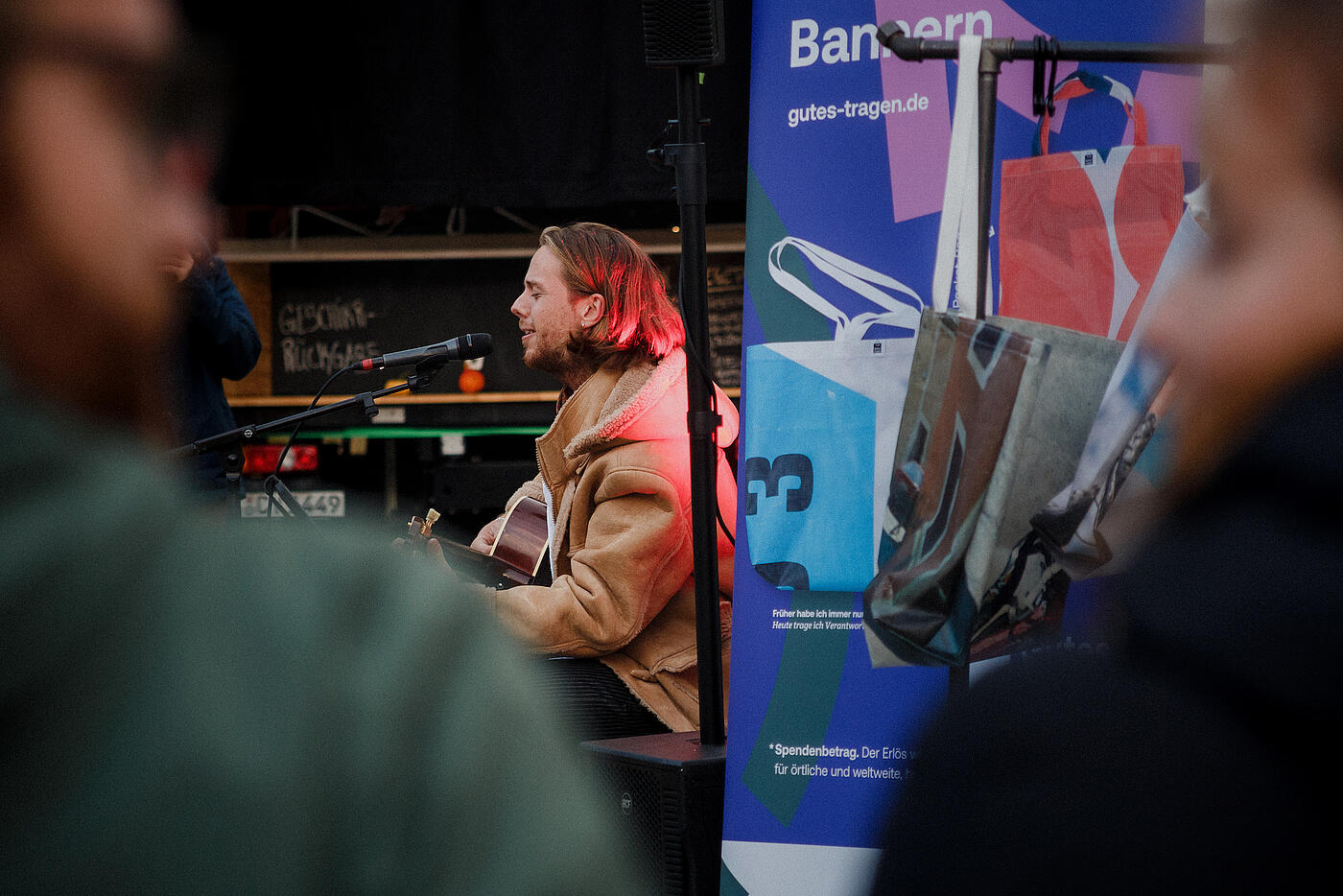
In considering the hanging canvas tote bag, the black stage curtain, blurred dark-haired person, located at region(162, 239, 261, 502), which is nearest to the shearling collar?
the black stage curtain

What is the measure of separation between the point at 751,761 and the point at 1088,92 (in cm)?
117

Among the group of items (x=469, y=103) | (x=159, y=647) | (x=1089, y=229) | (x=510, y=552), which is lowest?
(x=510, y=552)

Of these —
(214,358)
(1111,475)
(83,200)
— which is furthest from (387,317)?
(83,200)

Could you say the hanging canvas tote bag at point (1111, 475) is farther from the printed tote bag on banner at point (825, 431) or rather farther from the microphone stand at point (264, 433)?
the microphone stand at point (264, 433)

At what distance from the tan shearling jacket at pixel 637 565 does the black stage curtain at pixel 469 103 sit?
94cm

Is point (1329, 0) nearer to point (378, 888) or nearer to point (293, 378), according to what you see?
point (378, 888)

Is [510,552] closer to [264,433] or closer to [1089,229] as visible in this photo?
[264,433]

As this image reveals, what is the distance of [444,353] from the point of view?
281 cm

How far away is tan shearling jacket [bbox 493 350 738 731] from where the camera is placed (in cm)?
253

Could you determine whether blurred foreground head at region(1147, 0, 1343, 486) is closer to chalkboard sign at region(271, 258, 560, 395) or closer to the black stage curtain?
the black stage curtain

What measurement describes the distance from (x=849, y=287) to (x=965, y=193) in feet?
0.92

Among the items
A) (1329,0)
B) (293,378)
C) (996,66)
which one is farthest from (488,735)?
(293,378)

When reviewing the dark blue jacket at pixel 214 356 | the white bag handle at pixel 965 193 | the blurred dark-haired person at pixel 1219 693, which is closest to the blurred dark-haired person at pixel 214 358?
the dark blue jacket at pixel 214 356

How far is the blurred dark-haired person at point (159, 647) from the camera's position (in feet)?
0.78
